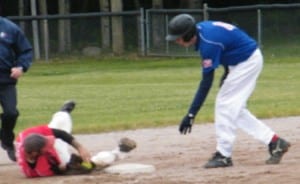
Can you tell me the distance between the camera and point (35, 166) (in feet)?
33.2

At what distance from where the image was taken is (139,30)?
3709 cm

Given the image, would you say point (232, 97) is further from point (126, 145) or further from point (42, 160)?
point (42, 160)

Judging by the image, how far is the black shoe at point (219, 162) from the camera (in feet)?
33.9

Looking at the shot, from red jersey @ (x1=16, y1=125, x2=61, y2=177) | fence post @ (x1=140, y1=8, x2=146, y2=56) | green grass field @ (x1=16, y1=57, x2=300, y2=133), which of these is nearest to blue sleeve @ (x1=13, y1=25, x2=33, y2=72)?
red jersey @ (x1=16, y1=125, x2=61, y2=177)

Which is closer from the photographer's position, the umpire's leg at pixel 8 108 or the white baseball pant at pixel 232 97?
the white baseball pant at pixel 232 97

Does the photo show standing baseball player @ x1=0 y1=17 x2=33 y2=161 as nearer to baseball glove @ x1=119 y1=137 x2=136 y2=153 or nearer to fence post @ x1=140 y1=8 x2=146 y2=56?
baseball glove @ x1=119 y1=137 x2=136 y2=153

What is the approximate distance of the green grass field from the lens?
16344 millimetres

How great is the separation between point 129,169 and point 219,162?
94 centimetres

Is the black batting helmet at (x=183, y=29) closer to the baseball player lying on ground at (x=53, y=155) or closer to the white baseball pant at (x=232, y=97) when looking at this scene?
the white baseball pant at (x=232, y=97)

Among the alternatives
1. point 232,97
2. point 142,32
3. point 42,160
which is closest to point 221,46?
point 232,97

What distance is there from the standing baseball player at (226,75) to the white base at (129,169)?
0.52 metres

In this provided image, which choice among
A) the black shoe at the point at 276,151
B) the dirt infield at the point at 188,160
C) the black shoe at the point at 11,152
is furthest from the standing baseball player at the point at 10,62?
the black shoe at the point at 276,151

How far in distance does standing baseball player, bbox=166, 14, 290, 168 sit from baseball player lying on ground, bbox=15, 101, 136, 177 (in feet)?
3.21

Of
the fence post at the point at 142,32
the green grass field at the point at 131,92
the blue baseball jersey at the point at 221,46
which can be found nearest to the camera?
the blue baseball jersey at the point at 221,46
